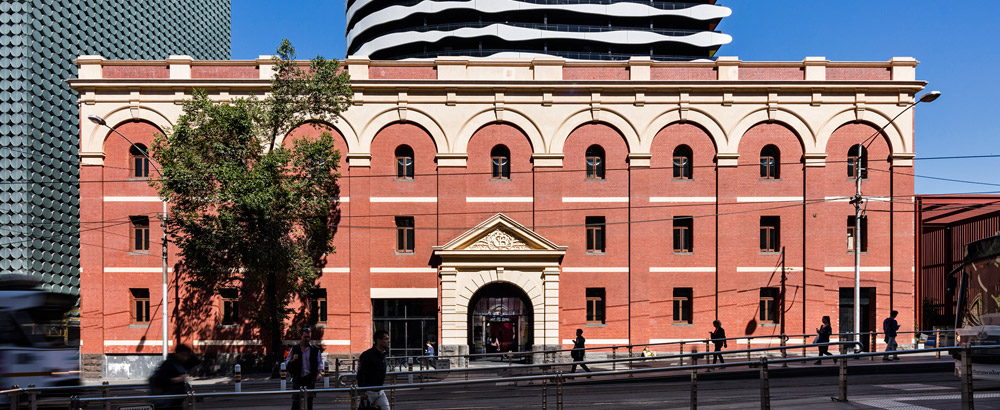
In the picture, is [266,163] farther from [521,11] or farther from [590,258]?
[521,11]

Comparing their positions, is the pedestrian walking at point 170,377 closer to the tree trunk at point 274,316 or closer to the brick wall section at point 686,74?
the tree trunk at point 274,316

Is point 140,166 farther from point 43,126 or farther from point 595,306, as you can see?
point 43,126

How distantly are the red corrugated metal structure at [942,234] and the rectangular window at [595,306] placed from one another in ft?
46.2

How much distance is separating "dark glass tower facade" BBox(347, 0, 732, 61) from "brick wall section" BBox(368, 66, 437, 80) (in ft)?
115

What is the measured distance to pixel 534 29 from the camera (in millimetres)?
69938

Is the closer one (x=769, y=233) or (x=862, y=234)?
(x=862, y=234)

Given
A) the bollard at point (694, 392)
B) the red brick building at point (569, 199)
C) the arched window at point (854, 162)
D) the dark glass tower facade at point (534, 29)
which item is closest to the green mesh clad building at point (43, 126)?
the dark glass tower facade at point (534, 29)

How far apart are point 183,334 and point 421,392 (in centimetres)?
2000

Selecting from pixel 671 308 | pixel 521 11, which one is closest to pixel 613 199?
pixel 671 308

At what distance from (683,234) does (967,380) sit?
20259 mm

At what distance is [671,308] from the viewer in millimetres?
31188

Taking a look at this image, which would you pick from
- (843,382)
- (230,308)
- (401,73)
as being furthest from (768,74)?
(230,308)

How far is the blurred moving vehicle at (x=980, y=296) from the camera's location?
606 inches

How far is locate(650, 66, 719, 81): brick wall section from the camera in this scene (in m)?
32.0
